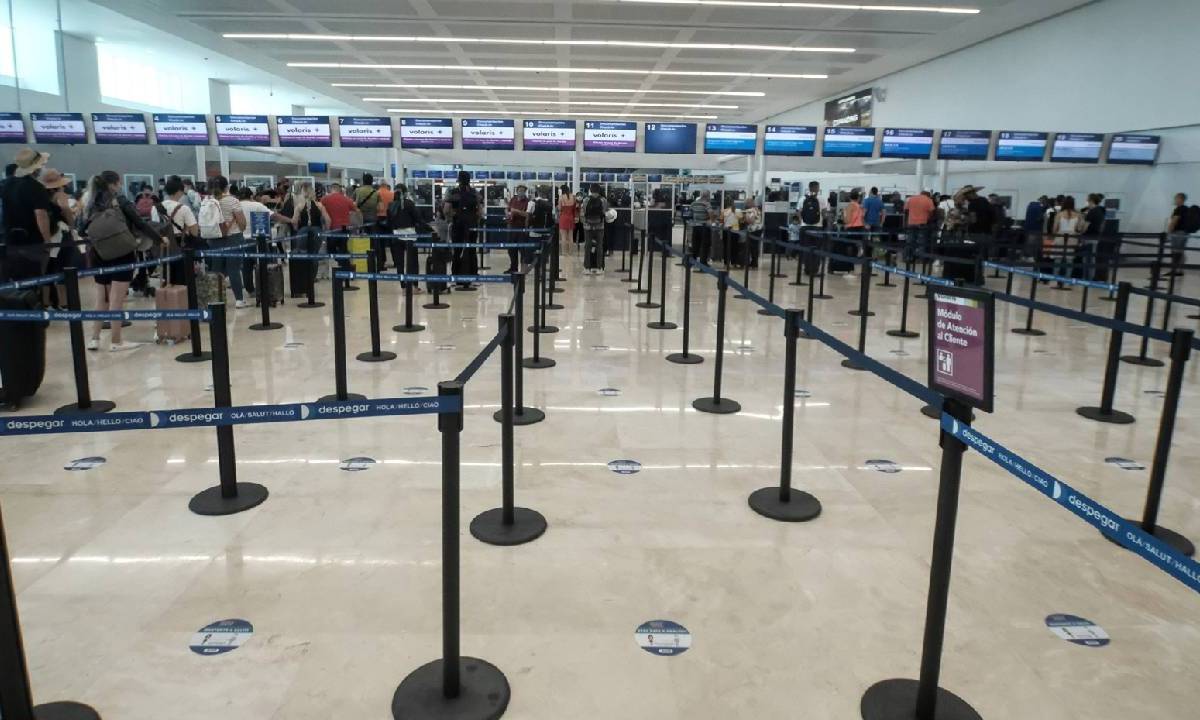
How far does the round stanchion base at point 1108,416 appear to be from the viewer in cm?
556

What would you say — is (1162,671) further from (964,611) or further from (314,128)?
(314,128)

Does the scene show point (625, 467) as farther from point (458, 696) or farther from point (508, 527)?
point (458, 696)

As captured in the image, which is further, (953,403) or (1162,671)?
(1162,671)

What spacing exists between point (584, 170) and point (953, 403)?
122ft

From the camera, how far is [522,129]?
17297mm

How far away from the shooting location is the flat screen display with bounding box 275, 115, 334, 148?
653 inches

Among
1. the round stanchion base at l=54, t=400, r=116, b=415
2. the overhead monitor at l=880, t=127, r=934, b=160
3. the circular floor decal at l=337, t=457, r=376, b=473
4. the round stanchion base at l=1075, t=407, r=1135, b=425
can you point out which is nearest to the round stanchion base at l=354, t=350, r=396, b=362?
the round stanchion base at l=54, t=400, r=116, b=415

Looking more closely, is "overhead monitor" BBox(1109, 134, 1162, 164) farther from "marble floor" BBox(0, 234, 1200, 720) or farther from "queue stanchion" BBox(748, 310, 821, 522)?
"queue stanchion" BBox(748, 310, 821, 522)

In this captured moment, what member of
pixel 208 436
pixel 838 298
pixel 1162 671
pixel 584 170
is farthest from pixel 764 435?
pixel 584 170

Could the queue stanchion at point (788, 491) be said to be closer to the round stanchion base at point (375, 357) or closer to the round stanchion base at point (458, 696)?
the round stanchion base at point (458, 696)

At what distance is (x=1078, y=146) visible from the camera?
54.5 ft

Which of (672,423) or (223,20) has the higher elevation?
(223,20)

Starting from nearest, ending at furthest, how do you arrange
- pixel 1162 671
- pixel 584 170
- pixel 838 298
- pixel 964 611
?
pixel 1162 671, pixel 964 611, pixel 838 298, pixel 584 170

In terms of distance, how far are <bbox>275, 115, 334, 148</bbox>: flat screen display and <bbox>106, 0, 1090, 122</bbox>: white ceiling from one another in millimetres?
2015
